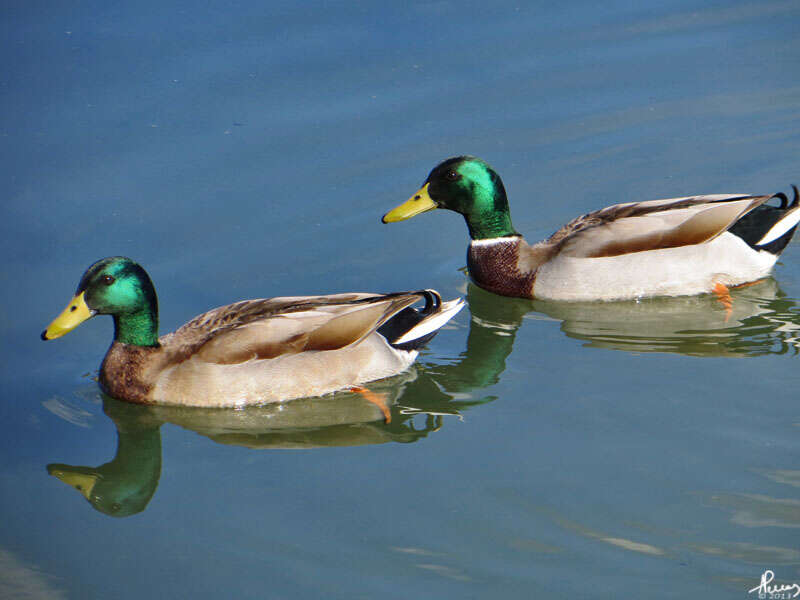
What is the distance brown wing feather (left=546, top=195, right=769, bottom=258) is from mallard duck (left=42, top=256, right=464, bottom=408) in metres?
1.72

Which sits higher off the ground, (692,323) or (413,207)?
(413,207)

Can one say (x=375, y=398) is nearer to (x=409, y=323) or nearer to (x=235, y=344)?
(x=409, y=323)

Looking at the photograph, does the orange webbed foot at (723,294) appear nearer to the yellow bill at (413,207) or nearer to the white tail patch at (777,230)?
the white tail patch at (777,230)

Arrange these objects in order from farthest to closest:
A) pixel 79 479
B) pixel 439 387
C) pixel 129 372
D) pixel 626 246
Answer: pixel 626 246
pixel 439 387
pixel 129 372
pixel 79 479

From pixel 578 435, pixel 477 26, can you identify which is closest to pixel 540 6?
pixel 477 26

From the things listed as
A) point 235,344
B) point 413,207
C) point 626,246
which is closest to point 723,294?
point 626,246

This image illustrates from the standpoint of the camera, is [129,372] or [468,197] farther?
[468,197]

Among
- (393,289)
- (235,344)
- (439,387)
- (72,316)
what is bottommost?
(439,387)

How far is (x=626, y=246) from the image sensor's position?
8.52 m

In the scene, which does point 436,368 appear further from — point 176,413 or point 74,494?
point 74,494

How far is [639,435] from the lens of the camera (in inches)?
261

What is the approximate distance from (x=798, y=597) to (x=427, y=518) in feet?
5.86

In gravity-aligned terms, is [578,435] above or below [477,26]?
below

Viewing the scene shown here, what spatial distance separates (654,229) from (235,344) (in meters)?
3.25
